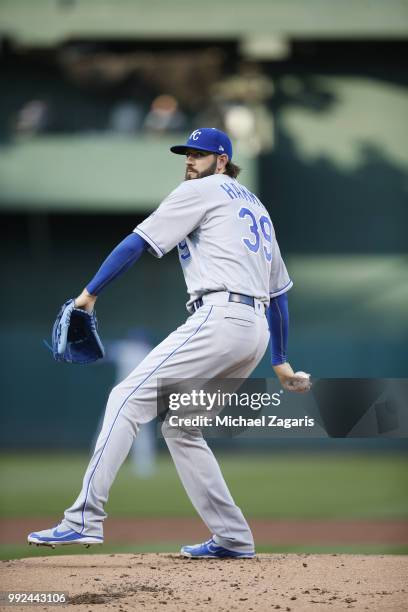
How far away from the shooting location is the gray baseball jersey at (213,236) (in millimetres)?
3691

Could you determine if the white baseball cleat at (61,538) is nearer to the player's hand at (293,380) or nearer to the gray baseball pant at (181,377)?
the gray baseball pant at (181,377)

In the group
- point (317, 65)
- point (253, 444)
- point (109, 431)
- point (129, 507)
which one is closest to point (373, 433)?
point (109, 431)

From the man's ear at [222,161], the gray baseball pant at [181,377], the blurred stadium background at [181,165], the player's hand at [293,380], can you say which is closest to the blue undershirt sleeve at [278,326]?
the player's hand at [293,380]

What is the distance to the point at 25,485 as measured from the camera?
9.22 meters

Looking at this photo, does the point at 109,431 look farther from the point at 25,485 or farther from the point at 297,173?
the point at 297,173

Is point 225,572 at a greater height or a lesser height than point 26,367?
lesser

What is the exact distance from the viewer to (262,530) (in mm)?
6516

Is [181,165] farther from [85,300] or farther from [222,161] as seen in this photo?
[85,300]

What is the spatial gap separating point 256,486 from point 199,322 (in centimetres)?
572

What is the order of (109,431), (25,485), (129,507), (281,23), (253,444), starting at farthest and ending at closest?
(281,23)
(253,444)
(25,485)
(129,507)
(109,431)

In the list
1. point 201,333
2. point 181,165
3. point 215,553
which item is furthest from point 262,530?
point 181,165

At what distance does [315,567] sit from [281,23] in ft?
34.8

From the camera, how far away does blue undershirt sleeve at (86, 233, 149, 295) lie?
3.58 meters

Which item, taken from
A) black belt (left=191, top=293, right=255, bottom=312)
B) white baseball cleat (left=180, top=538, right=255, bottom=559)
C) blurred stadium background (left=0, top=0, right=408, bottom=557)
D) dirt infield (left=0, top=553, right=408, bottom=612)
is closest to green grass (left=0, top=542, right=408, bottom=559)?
dirt infield (left=0, top=553, right=408, bottom=612)
